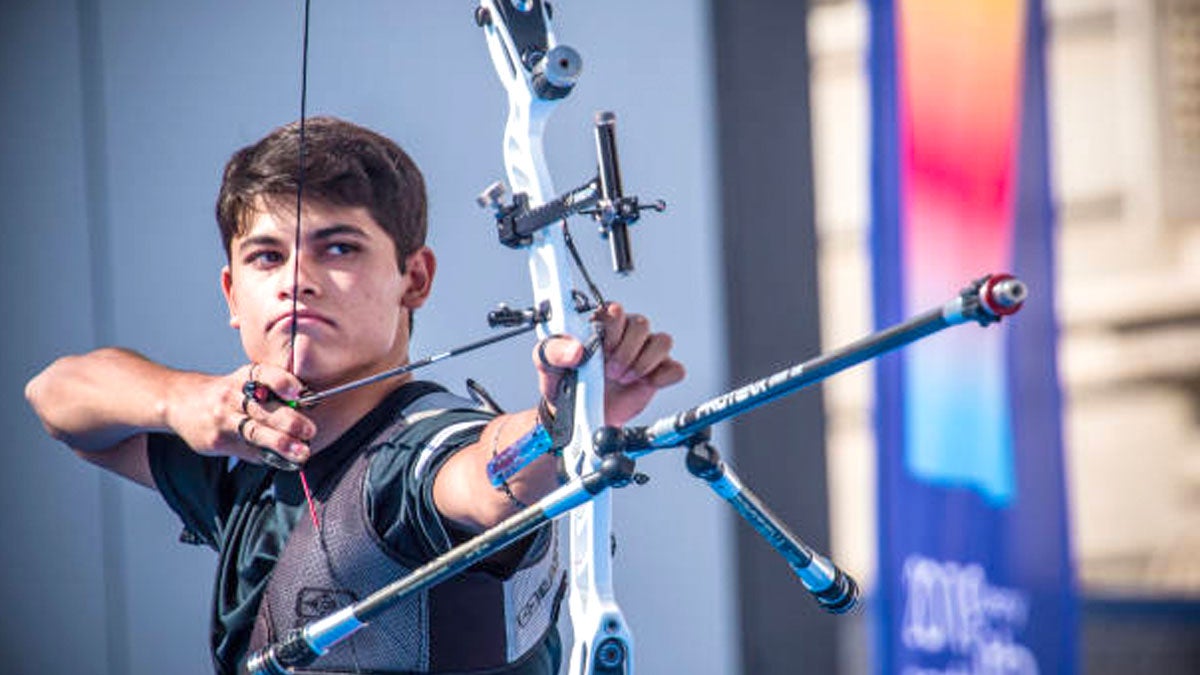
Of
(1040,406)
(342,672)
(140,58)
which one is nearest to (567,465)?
(342,672)

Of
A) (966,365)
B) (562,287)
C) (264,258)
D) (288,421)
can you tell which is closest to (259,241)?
(264,258)

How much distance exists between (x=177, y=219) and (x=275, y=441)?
1.84 ft

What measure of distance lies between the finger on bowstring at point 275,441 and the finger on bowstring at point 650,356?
32 cm

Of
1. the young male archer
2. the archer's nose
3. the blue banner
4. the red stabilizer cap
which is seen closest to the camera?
the red stabilizer cap

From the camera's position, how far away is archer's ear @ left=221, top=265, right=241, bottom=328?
64.3 inches

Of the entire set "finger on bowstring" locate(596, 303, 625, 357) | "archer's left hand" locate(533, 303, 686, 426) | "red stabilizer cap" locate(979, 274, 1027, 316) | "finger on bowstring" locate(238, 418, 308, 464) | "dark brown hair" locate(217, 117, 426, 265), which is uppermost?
"dark brown hair" locate(217, 117, 426, 265)

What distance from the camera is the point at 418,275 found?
5.42 feet

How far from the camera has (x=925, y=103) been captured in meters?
2.36

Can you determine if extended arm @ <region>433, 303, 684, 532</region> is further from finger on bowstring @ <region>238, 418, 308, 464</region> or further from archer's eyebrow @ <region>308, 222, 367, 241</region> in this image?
archer's eyebrow @ <region>308, 222, 367, 241</region>

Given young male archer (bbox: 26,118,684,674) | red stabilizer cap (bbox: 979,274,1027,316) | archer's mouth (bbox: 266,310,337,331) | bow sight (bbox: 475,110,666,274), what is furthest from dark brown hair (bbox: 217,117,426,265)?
red stabilizer cap (bbox: 979,274,1027,316)

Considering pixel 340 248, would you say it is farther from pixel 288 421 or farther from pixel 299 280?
pixel 288 421

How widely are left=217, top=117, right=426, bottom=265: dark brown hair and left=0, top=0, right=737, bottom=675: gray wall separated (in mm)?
98

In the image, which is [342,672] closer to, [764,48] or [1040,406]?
[1040,406]

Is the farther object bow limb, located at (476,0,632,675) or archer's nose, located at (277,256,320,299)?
archer's nose, located at (277,256,320,299)
